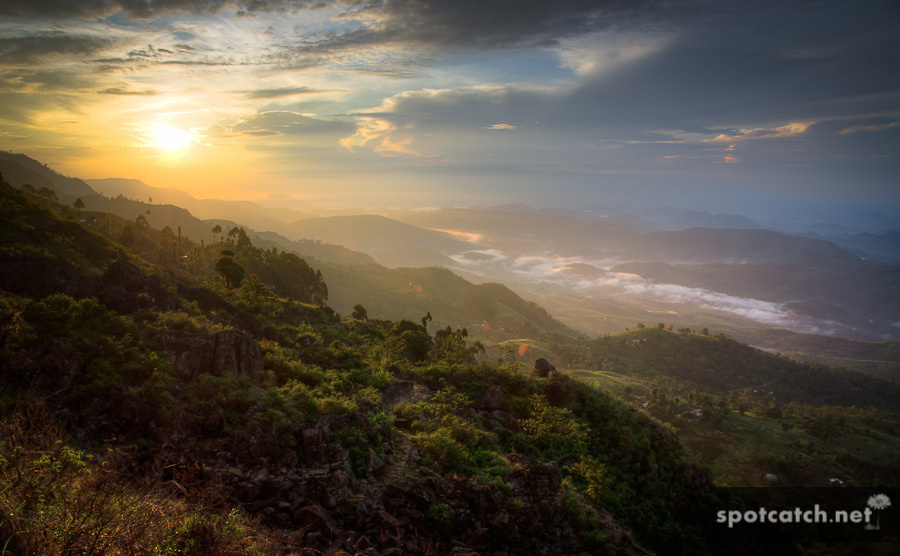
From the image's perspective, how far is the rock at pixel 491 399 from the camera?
77.2ft

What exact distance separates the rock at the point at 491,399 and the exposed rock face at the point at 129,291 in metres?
18.3

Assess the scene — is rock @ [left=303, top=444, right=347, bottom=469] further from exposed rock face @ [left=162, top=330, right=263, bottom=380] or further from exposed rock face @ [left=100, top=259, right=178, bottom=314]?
exposed rock face @ [left=100, top=259, right=178, bottom=314]

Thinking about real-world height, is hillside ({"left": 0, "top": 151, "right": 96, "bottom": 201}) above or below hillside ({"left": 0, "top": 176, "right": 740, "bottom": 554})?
above

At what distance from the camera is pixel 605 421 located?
24453 mm

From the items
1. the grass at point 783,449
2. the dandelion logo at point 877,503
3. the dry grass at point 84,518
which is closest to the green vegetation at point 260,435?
the dry grass at point 84,518

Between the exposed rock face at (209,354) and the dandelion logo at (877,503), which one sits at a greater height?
the exposed rock face at (209,354)

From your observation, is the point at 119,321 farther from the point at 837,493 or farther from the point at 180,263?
the point at 837,493

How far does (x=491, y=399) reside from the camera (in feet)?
78.0

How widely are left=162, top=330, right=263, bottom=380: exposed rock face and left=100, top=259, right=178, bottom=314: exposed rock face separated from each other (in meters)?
4.79

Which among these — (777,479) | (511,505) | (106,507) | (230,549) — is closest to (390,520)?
(511,505)

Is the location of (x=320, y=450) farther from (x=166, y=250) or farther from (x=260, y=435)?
(x=166, y=250)

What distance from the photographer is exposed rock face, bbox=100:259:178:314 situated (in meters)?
18.9

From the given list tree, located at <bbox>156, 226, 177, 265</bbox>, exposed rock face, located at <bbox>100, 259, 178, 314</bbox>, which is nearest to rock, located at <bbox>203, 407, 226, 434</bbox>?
exposed rock face, located at <bbox>100, 259, 178, 314</bbox>

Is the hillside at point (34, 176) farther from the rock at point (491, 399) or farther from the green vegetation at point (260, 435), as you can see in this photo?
the rock at point (491, 399)
